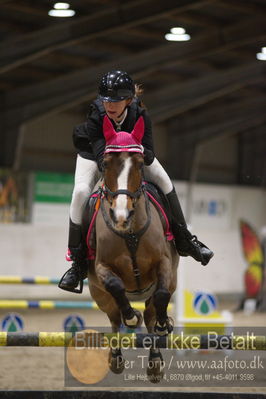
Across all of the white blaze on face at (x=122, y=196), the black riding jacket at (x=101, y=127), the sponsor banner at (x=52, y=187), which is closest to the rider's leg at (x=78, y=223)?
the black riding jacket at (x=101, y=127)

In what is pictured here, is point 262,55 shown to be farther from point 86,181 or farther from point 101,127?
point 101,127

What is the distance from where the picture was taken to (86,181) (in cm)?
487

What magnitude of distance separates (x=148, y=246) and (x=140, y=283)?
25 centimetres

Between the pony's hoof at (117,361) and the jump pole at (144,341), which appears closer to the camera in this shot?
the jump pole at (144,341)

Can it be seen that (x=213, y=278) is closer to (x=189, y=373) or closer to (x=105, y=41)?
(x=105, y=41)

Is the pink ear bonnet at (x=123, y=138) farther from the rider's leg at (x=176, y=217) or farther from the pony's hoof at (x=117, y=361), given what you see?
the pony's hoof at (x=117, y=361)

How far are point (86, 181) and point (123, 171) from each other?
87 centimetres

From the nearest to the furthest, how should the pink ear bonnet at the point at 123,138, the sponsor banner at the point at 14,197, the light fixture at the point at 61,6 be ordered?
the pink ear bonnet at the point at 123,138, the light fixture at the point at 61,6, the sponsor banner at the point at 14,197

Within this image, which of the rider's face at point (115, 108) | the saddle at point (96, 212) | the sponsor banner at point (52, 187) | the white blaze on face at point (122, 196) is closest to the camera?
the white blaze on face at point (122, 196)

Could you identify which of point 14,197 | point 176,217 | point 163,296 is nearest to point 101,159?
point 176,217

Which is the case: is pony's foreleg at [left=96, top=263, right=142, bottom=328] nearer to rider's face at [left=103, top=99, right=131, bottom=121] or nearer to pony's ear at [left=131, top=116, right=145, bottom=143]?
pony's ear at [left=131, top=116, right=145, bottom=143]

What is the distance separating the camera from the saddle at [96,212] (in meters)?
4.66

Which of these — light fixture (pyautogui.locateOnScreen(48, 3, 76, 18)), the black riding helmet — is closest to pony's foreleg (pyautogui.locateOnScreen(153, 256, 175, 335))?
the black riding helmet

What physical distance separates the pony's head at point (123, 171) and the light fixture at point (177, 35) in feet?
26.9
